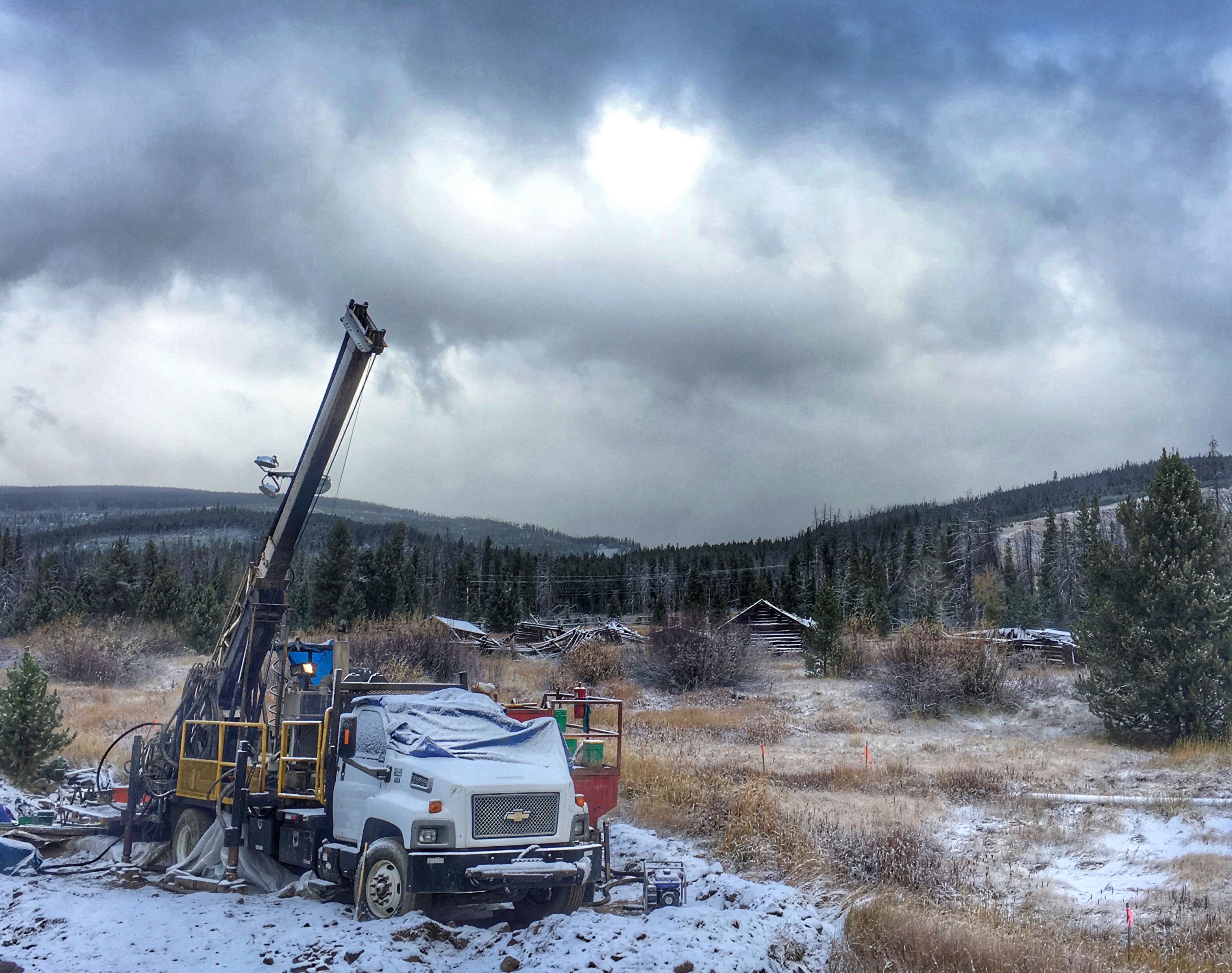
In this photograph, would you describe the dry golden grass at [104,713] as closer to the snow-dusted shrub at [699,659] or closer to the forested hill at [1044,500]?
the snow-dusted shrub at [699,659]

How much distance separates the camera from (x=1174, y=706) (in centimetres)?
2662

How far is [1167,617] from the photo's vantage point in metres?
27.4

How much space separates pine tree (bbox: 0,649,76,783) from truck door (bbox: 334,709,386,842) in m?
11.7

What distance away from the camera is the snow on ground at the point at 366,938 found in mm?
7918

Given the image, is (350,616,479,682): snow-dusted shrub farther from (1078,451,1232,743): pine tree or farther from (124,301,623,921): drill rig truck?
(1078,451,1232,743): pine tree

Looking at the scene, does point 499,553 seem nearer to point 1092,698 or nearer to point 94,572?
point 94,572

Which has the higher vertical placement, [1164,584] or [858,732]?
[1164,584]

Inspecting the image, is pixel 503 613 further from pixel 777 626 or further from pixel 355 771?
pixel 355 771

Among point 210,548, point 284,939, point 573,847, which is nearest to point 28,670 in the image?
point 284,939

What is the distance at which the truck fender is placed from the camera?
30.5 ft

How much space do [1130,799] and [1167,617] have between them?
11367 mm

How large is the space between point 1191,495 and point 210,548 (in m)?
170

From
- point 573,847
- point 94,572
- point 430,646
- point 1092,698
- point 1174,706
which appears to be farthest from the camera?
point 94,572

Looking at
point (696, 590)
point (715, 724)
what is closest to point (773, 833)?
point (715, 724)
